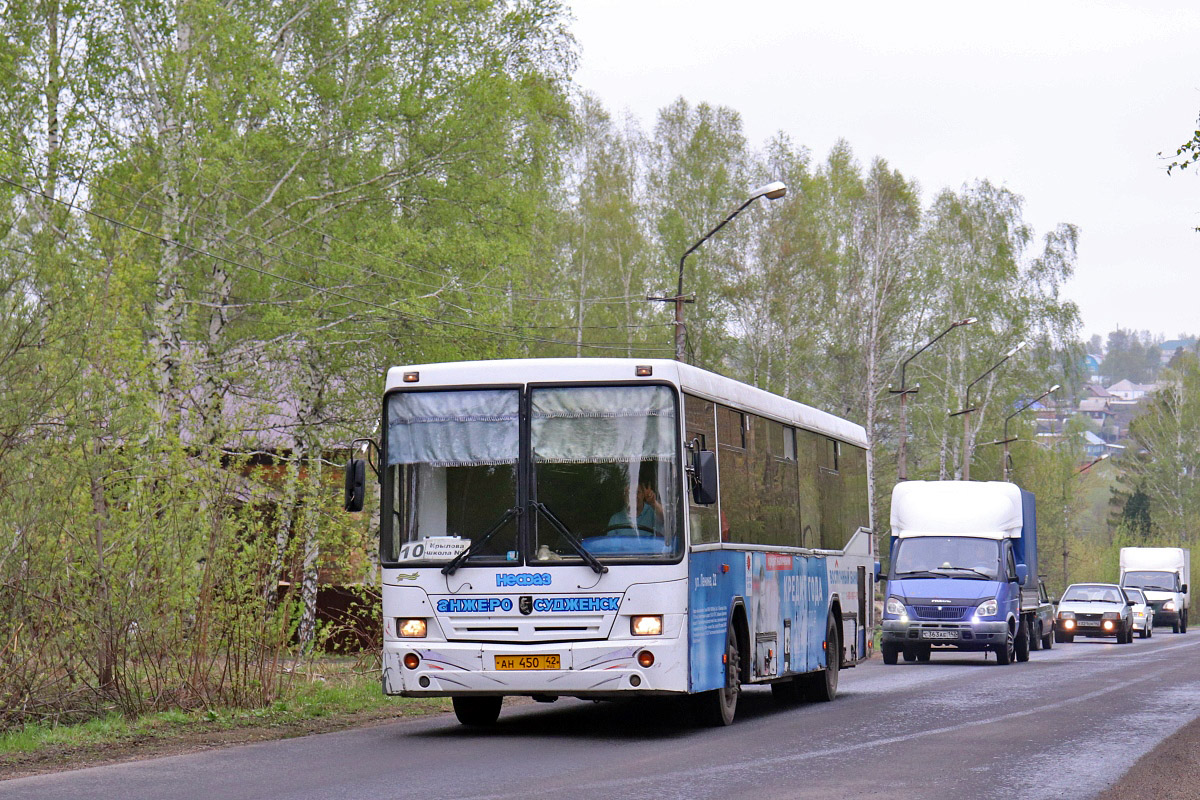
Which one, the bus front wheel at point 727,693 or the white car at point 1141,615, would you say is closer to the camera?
the bus front wheel at point 727,693

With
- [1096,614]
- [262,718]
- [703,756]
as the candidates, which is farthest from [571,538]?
[1096,614]

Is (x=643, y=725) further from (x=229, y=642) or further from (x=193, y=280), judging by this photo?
(x=193, y=280)

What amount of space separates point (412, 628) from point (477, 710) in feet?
5.28

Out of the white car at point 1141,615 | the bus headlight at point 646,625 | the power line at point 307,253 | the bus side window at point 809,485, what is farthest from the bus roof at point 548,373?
the white car at point 1141,615

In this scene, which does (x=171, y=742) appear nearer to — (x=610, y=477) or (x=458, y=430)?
(x=458, y=430)

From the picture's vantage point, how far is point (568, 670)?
13570mm

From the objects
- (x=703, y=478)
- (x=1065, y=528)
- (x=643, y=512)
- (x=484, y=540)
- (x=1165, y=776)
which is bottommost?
(x=1165, y=776)

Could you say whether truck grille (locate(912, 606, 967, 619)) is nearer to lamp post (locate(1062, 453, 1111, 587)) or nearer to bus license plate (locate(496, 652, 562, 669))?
bus license plate (locate(496, 652, 562, 669))

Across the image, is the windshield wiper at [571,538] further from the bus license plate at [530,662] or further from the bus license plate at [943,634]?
the bus license plate at [943,634]

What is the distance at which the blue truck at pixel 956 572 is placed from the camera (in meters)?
29.2

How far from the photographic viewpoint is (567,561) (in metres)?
13.7

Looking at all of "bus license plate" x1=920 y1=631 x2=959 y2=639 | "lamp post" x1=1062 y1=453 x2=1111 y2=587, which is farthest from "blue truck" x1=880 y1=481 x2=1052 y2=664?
"lamp post" x1=1062 y1=453 x2=1111 y2=587

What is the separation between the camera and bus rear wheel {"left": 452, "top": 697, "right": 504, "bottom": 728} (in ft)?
49.5

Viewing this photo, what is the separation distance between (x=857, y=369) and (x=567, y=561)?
47.2 m
